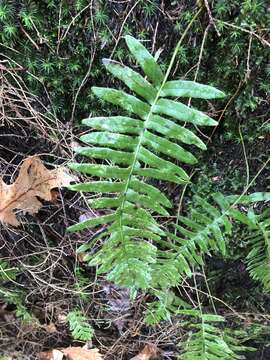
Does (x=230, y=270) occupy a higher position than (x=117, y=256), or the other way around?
(x=117, y=256)

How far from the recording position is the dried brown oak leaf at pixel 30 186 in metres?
1.71

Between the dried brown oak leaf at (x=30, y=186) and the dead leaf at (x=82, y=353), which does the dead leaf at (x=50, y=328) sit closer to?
the dead leaf at (x=82, y=353)

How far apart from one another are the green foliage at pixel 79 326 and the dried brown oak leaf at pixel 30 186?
491mm

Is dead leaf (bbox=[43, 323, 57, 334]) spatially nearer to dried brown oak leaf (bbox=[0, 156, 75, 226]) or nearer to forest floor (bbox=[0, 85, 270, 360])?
forest floor (bbox=[0, 85, 270, 360])

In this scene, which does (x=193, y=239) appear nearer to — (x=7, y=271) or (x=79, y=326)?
(x=79, y=326)

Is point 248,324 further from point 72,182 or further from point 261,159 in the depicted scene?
point 72,182

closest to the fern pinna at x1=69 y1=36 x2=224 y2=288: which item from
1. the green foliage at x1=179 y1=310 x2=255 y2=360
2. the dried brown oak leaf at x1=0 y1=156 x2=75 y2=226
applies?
the dried brown oak leaf at x1=0 y1=156 x2=75 y2=226

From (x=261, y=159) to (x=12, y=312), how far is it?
125cm

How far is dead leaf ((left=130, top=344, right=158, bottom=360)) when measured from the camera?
2.02 metres

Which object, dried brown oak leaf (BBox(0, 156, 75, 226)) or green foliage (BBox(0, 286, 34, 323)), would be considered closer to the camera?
dried brown oak leaf (BBox(0, 156, 75, 226))

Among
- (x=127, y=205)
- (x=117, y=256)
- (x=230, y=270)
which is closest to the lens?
(x=127, y=205)

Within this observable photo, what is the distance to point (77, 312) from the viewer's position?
6.39ft

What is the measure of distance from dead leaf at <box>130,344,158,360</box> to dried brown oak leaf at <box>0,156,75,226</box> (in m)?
0.82

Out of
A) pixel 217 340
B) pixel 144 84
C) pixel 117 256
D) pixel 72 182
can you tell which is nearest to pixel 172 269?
pixel 117 256
